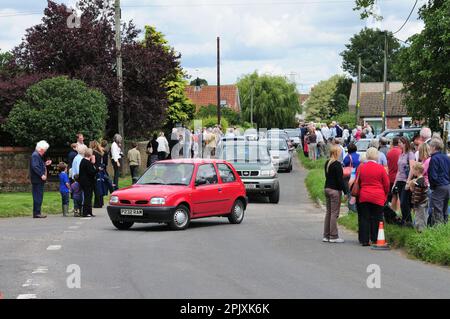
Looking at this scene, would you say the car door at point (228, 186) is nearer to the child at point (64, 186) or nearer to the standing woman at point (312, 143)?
the child at point (64, 186)

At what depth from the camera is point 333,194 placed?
17.0 metres

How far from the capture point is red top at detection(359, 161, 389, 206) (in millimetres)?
16136

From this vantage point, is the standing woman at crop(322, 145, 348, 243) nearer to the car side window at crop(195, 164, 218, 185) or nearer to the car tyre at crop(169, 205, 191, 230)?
the car tyre at crop(169, 205, 191, 230)

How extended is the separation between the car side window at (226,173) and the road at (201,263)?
109cm

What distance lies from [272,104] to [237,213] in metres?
93.4

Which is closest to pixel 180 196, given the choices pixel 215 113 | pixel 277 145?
pixel 277 145

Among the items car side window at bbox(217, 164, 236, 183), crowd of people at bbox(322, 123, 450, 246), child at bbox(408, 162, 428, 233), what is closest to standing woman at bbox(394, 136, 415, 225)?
crowd of people at bbox(322, 123, 450, 246)

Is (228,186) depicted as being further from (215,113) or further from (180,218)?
(215,113)

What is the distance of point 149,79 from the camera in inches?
1447

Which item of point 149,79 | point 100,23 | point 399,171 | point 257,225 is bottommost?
point 257,225

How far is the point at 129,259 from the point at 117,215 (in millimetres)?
5182

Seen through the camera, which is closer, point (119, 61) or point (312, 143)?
point (119, 61)
